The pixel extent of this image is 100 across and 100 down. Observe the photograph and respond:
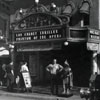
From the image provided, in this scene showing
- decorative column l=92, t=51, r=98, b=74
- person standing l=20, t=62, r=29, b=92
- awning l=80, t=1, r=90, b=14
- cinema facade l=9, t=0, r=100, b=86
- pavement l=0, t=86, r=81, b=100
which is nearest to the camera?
pavement l=0, t=86, r=81, b=100

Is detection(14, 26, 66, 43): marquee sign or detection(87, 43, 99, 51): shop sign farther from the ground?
detection(14, 26, 66, 43): marquee sign

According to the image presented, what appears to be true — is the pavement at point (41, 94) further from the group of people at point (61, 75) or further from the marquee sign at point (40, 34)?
the marquee sign at point (40, 34)

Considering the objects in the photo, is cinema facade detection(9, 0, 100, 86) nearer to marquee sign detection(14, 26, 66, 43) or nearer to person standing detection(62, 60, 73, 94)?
marquee sign detection(14, 26, 66, 43)

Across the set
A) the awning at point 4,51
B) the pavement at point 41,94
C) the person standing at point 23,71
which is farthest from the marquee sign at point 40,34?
the pavement at point 41,94

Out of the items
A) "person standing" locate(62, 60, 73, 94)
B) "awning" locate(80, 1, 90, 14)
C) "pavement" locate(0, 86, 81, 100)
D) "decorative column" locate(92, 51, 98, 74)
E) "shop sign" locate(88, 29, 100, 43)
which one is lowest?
"pavement" locate(0, 86, 81, 100)

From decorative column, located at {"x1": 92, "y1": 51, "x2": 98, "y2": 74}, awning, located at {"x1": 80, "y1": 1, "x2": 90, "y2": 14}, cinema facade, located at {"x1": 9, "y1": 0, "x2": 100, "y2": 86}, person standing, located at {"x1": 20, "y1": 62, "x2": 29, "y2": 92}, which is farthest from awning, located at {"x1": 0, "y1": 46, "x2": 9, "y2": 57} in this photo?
decorative column, located at {"x1": 92, "y1": 51, "x2": 98, "y2": 74}

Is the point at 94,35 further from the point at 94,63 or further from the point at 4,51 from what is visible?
the point at 4,51

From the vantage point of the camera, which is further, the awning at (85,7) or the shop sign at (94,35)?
the awning at (85,7)

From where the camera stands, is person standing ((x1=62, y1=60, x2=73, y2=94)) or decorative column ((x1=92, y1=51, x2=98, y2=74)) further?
decorative column ((x1=92, y1=51, x2=98, y2=74))

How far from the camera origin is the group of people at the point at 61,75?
15.0 metres

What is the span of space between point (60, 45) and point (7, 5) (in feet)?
22.6

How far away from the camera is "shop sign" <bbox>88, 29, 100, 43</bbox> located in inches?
596

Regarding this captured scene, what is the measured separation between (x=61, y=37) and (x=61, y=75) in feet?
7.03

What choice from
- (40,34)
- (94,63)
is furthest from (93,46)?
(40,34)
